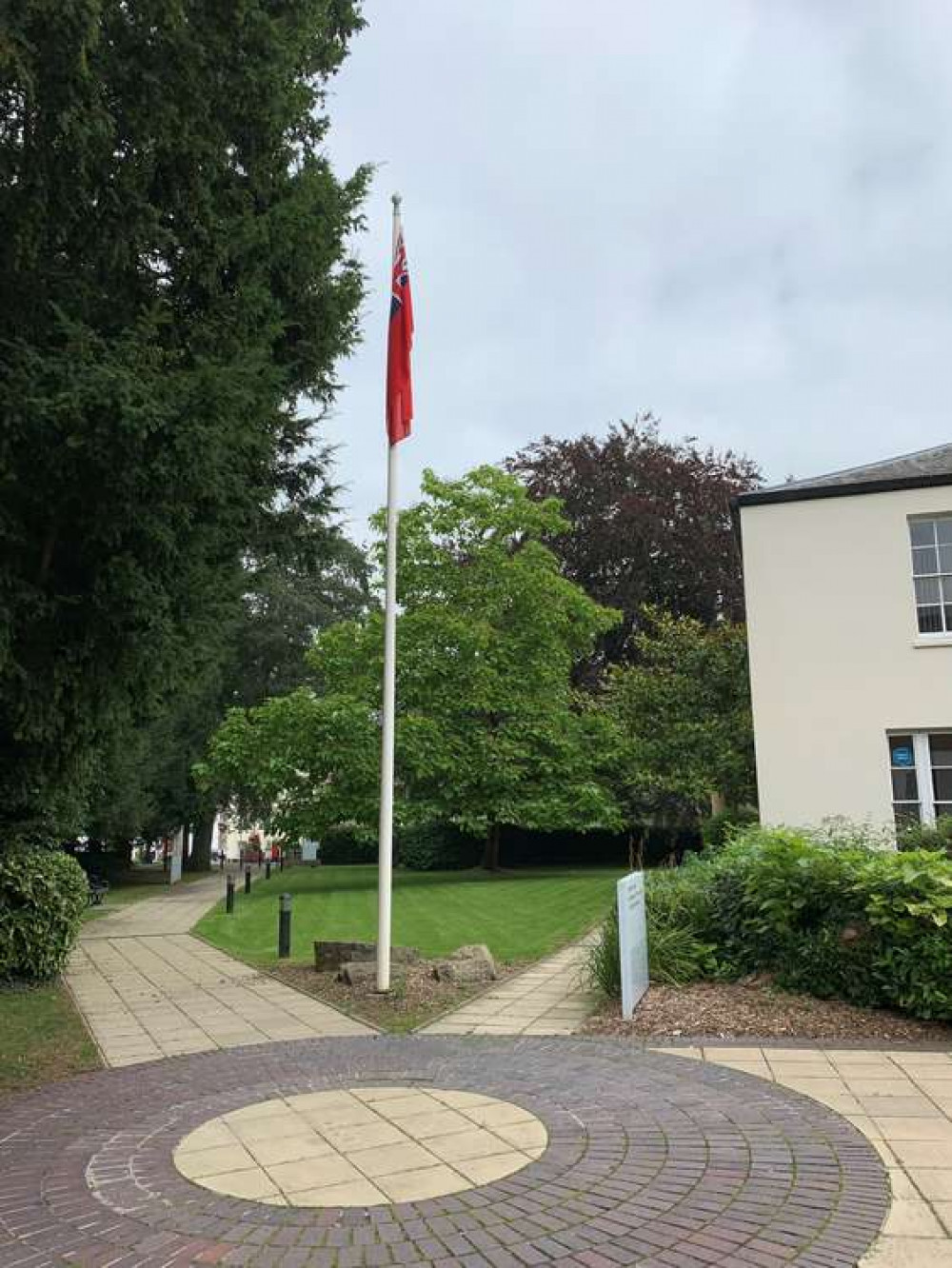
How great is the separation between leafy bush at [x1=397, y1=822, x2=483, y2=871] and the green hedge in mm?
21994

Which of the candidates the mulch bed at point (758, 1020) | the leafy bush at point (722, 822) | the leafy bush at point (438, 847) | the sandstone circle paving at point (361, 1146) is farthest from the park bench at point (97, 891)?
the sandstone circle paving at point (361, 1146)

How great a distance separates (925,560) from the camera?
50.6ft

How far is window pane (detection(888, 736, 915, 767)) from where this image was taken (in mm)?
15023

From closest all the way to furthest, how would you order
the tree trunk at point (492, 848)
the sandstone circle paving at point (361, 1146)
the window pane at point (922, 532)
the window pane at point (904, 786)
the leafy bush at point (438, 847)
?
1. the sandstone circle paving at point (361, 1146)
2. the window pane at point (904, 786)
3. the window pane at point (922, 532)
4. the tree trunk at point (492, 848)
5. the leafy bush at point (438, 847)

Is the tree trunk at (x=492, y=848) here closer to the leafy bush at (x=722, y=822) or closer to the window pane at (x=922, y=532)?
the leafy bush at (x=722, y=822)

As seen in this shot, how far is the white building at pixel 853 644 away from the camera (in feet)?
49.1

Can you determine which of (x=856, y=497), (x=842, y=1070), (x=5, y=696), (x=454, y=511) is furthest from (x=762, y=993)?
(x=454, y=511)

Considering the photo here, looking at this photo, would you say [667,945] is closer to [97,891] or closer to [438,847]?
[97,891]

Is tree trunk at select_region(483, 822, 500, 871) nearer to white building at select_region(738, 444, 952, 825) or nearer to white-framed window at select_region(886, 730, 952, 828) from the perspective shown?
white building at select_region(738, 444, 952, 825)

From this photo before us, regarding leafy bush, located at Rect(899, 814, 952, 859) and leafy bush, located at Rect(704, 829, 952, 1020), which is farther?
leafy bush, located at Rect(899, 814, 952, 859)

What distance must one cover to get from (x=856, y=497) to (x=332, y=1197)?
14.1 metres

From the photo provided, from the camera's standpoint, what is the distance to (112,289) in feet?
25.0

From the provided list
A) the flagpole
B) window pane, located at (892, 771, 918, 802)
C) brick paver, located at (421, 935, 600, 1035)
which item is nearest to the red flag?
the flagpole

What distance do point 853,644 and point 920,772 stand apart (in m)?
2.16
